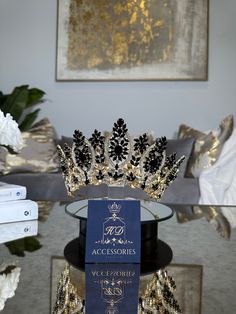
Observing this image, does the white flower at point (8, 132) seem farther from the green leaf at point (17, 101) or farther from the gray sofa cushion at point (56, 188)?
the green leaf at point (17, 101)

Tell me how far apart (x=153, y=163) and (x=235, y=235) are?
330 mm

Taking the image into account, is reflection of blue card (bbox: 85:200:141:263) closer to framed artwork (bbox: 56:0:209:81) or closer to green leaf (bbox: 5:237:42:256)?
green leaf (bbox: 5:237:42:256)

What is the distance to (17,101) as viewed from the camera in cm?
316

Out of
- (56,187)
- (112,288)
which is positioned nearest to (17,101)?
(56,187)

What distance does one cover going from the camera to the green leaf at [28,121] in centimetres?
330

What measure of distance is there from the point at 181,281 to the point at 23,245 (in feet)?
1.43

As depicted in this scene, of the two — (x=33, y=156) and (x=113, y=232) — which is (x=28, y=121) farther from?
(x=113, y=232)

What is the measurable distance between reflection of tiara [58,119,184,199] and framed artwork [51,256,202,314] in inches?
11.5

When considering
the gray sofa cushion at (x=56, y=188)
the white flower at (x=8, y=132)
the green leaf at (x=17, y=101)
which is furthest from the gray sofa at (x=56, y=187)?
the white flower at (x=8, y=132)

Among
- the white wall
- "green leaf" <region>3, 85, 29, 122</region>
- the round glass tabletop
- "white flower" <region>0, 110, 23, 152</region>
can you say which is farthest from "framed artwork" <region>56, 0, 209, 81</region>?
the round glass tabletop

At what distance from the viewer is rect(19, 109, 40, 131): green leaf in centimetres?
330

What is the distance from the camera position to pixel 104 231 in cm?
89

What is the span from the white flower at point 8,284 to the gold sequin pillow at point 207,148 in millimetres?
2026

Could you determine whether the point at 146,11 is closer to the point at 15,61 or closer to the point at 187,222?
the point at 15,61
